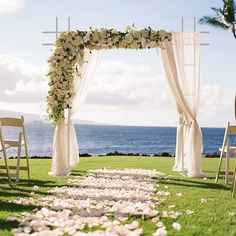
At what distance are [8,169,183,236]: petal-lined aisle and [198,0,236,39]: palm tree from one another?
7459mm

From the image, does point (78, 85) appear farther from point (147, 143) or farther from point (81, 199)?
point (147, 143)

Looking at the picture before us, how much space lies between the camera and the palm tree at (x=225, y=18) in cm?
1462

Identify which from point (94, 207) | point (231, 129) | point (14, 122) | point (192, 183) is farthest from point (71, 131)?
point (94, 207)

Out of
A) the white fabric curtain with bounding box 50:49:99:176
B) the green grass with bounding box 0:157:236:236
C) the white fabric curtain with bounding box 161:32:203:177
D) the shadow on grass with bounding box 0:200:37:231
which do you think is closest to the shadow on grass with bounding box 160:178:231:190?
the green grass with bounding box 0:157:236:236

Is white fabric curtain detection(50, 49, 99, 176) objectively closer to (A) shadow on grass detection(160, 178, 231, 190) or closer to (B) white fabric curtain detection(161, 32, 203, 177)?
(B) white fabric curtain detection(161, 32, 203, 177)

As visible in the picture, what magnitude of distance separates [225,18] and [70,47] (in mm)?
6591

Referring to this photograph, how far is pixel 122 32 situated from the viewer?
9.91m

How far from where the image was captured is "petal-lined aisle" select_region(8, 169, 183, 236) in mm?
4219

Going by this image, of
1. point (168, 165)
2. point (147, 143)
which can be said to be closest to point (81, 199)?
point (168, 165)

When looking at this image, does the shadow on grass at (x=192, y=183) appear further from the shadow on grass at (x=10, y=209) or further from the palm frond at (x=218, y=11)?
the palm frond at (x=218, y=11)

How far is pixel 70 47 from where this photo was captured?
9.83 m

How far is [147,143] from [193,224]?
61595 mm

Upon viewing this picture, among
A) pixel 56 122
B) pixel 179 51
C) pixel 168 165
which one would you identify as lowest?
pixel 168 165

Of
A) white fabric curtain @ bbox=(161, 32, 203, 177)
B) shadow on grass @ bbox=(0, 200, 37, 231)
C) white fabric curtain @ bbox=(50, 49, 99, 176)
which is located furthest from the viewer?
white fabric curtain @ bbox=(161, 32, 203, 177)
